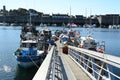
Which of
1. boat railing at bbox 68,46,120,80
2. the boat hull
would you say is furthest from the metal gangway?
the boat hull

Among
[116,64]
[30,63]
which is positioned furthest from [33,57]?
[116,64]

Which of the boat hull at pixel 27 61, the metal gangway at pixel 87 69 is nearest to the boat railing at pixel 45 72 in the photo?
the metal gangway at pixel 87 69

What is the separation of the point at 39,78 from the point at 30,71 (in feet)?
110

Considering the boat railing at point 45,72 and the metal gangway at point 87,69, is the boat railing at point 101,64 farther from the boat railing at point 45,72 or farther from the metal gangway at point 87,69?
the boat railing at point 45,72

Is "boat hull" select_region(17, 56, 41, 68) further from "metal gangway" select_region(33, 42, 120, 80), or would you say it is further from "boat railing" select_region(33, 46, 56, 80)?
"boat railing" select_region(33, 46, 56, 80)

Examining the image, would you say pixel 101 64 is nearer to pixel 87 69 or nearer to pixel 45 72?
pixel 87 69

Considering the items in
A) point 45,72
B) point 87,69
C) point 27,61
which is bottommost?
point 27,61

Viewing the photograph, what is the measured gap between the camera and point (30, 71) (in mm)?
39812

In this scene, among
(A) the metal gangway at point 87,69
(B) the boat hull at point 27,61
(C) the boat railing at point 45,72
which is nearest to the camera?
(C) the boat railing at point 45,72

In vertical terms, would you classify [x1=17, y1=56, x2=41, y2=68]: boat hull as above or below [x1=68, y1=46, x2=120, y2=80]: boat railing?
below

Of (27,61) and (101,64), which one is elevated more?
(101,64)

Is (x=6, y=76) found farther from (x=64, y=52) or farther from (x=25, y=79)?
(x=64, y=52)

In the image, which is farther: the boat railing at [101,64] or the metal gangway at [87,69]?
the boat railing at [101,64]

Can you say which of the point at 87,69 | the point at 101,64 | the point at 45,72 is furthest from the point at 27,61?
the point at 45,72
